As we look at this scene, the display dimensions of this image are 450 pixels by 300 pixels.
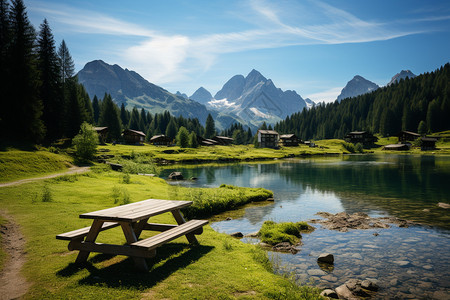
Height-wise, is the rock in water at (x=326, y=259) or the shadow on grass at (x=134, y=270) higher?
Answer: the shadow on grass at (x=134, y=270)

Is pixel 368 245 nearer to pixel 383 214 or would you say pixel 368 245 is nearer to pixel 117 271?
pixel 383 214

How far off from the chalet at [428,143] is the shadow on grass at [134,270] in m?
152

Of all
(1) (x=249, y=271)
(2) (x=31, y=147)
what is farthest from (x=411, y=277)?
(2) (x=31, y=147)

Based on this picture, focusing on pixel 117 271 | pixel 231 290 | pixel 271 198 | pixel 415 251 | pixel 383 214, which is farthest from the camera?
pixel 271 198

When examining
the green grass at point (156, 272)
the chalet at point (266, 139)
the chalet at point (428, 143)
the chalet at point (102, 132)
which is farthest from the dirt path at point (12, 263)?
the chalet at point (428, 143)

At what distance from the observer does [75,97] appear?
3068 inches

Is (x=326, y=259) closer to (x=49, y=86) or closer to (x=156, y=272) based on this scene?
(x=156, y=272)

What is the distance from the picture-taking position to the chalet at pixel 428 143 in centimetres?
12504

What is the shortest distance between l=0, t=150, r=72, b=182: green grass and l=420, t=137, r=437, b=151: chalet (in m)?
151

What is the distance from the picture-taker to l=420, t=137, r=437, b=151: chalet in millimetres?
125037

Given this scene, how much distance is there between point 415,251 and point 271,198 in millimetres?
17288

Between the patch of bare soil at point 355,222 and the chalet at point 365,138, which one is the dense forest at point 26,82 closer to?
the patch of bare soil at point 355,222

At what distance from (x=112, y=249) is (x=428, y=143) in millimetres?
158612

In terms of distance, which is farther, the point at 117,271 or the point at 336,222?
the point at 336,222
